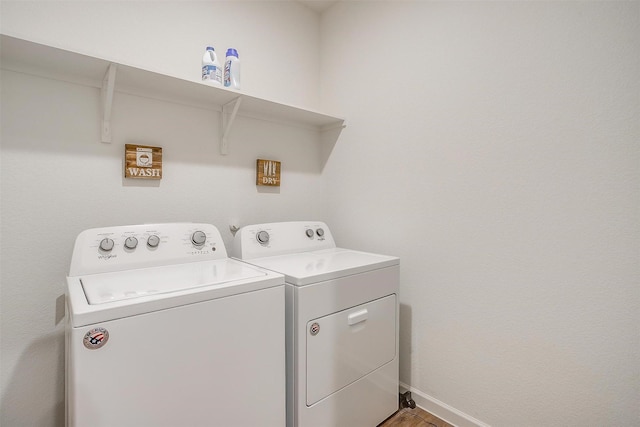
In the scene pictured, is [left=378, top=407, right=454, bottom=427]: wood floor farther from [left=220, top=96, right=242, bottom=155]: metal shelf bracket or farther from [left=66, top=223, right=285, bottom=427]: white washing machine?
[left=220, top=96, right=242, bottom=155]: metal shelf bracket

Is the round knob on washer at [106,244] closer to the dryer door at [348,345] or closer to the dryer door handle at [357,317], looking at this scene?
the dryer door at [348,345]

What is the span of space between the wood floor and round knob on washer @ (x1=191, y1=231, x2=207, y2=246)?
1262mm

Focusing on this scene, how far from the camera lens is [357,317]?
1.33 m

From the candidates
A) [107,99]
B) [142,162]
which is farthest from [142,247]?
[107,99]

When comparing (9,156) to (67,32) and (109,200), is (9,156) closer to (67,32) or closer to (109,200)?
(109,200)

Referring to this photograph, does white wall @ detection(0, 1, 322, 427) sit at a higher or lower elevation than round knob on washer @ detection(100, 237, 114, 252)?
higher

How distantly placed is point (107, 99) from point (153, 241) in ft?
2.09

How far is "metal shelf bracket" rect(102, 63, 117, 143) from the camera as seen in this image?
1.21m

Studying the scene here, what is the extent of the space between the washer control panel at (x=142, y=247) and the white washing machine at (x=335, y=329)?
20 cm

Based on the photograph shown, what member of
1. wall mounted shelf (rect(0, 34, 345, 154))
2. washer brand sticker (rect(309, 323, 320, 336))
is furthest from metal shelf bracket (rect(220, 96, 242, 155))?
washer brand sticker (rect(309, 323, 320, 336))

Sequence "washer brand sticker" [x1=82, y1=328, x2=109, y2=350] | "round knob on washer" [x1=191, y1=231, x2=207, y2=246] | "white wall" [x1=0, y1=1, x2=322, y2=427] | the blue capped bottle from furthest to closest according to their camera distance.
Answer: the blue capped bottle
"round knob on washer" [x1=191, y1=231, x2=207, y2=246]
"white wall" [x1=0, y1=1, x2=322, y2=427]
"washer brand sticker" [x1=82, y1=328, x2=109, y2=350]

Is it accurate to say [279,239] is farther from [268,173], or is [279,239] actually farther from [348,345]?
[348,345]

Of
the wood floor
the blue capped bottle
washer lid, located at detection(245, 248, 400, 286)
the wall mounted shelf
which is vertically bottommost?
the wood floor

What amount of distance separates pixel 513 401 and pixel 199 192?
1791 mm
